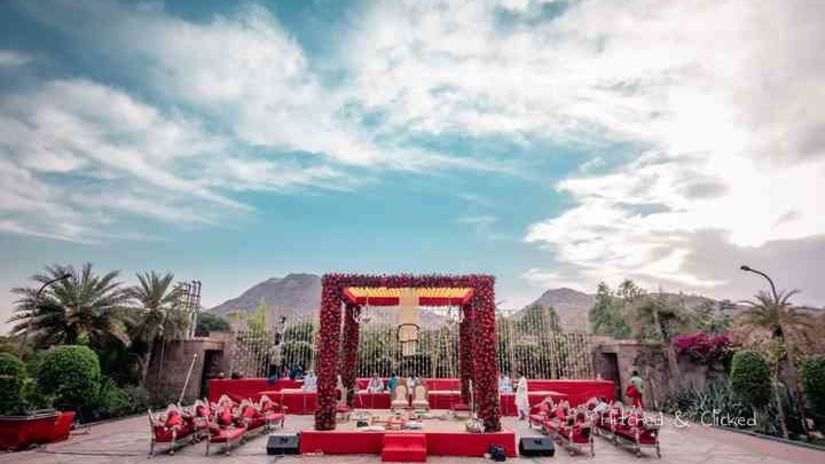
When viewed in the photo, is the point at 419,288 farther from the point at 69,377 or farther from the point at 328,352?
the point at 69,377

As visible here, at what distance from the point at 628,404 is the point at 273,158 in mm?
18235

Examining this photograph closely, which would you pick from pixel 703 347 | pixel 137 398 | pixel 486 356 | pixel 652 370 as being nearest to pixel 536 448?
pixel 486 356

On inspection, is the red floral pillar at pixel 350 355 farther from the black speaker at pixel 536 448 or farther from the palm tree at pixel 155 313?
the palm tree at pixel 155 313

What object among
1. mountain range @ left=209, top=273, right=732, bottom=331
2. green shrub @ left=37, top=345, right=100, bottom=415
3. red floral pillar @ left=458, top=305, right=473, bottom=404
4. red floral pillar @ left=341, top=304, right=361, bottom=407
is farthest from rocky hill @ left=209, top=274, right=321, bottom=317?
red floral pillar @ left=458, top=305, right=473, bottom=404

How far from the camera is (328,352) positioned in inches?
416

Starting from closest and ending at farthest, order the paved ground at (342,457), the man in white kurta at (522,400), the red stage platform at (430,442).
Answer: the paved ground at (342,457), the red stage platform at (430,442), the man in white kurta at (522,400)

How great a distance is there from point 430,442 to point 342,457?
1995 millimetres

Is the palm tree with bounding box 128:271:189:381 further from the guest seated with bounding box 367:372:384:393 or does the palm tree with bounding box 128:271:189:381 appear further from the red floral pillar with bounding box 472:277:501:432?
the red floral pillar with bounding box 472:277:501:432

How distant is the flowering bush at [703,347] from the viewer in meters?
16.8

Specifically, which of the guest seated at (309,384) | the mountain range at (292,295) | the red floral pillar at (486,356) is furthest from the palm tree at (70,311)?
the mountain range at (292,295)

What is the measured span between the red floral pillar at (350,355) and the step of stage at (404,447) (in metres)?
5.48

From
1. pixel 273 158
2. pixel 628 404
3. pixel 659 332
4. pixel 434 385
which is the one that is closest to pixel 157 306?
pixel 273 158

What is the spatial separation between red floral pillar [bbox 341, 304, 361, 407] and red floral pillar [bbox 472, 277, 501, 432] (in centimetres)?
513

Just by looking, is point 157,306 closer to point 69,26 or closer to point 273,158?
point 273,158
